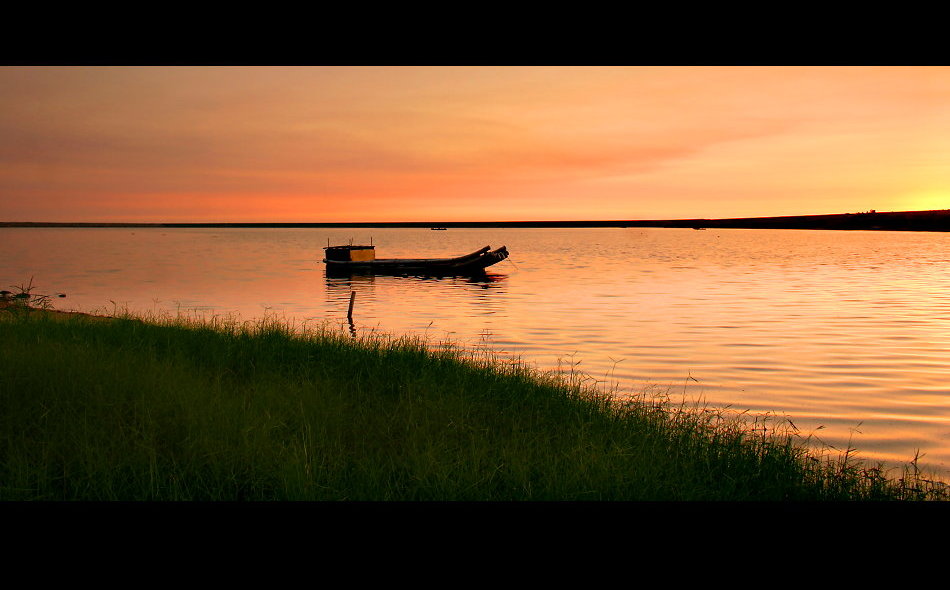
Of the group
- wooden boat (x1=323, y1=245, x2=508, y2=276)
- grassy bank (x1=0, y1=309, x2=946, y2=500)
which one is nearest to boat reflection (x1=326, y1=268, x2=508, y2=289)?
wooden boat (x1=323, y1=245, x2=508, y2=276)

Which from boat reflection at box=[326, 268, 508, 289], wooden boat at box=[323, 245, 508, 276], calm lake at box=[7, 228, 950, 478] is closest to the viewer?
calm lake at box=[7, 228, 950, 478]

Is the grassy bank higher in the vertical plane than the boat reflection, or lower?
higher

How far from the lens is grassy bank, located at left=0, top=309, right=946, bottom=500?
538 centimetres

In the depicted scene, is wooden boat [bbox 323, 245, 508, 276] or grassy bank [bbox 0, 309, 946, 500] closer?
grassy bank [bbox 0, 309, 946, 500]

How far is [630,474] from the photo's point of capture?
577cm

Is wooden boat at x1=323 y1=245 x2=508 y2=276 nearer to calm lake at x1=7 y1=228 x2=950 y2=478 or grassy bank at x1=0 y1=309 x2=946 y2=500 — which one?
calm lake at x1=7 y1=228 x2=950 y2=478

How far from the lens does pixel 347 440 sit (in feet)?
22.0

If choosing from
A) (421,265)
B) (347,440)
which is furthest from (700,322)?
(421,265)

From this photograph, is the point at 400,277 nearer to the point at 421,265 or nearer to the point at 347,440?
the point at 421,265

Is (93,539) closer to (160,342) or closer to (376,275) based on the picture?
(160,342)

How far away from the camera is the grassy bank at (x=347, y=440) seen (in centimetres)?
538

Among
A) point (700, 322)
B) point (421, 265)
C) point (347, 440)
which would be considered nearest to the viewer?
point (347, 440)

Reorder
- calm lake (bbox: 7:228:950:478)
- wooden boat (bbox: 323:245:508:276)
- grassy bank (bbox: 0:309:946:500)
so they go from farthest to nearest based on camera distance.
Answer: wooden boat (bbox: 323:245:508:276)
calm lake (bbox: 7:228:950:478)
grassy bank (bbox: 0:309:946:500)
